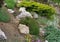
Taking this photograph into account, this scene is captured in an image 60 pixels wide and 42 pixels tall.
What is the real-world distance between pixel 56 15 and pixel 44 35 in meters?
4.43

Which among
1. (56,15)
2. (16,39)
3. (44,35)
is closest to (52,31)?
(44,35)

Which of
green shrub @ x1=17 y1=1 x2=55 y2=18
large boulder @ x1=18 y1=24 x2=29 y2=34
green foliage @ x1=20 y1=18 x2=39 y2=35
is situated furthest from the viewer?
green shrub @ x1=17 y1=1 x2=55 y2=18

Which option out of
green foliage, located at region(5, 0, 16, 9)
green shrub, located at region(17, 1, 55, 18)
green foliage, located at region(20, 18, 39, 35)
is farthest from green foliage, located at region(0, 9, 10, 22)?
green shrub, located at region(17, 1, 55, 18)

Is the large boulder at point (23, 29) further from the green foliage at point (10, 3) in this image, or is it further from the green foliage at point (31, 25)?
the green foliage at point (10, 3)

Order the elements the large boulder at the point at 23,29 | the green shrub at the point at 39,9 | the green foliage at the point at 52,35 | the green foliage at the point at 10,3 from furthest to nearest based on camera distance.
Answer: the green shrub at the point at 39,9 < the green foliage at the point at 10,3 < the large boulder at the point at 23,29 < the green foliage at the point at 52,35

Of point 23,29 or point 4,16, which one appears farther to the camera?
point 4,16

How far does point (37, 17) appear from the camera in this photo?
39.7ft

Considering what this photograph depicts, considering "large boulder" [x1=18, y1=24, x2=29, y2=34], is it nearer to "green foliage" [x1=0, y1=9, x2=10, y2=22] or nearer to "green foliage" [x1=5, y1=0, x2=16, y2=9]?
"green foliage" [x1=0, y1=9, x2=10, y2=22]

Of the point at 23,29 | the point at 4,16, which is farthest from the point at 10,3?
the point at 23,29

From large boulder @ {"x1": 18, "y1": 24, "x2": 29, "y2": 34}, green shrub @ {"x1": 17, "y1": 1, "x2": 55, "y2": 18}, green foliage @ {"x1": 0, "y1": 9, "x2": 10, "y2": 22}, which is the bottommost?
green shrub @ {"x1": 17, "y1": 1, "x2": 55, "y2": 18}

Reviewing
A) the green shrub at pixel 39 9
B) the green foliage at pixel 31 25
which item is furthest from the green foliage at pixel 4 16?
the green shrub at pixel 39 9

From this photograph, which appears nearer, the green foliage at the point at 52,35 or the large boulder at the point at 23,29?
the green foliage at the point at 52,35

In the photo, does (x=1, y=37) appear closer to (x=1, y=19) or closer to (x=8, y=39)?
(x=8, y=39)

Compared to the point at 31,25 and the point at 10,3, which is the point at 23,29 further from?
the point at 10,3
